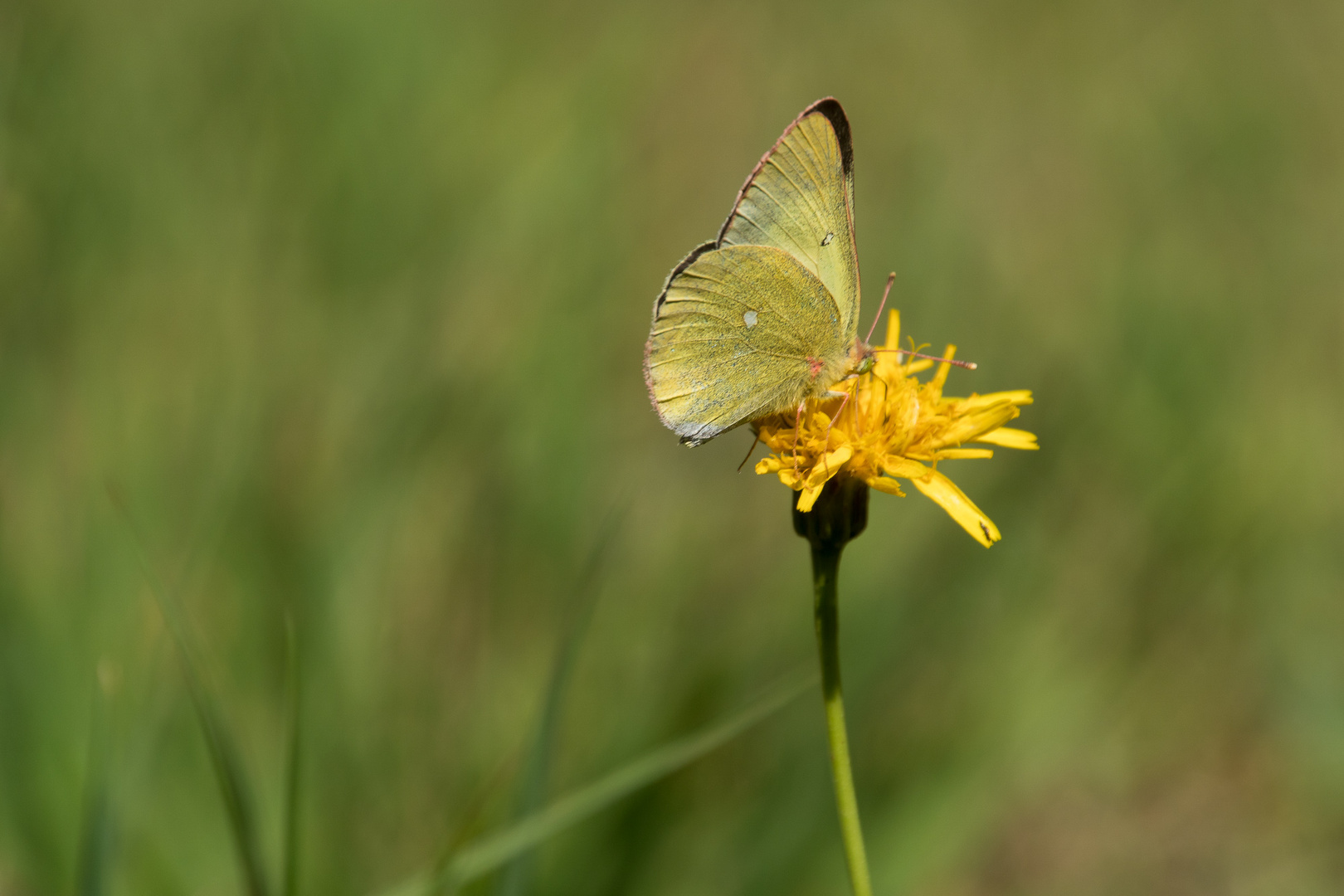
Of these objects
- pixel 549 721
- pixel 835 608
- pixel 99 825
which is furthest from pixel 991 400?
pixel 99 825

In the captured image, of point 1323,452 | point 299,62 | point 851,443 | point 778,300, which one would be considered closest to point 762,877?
point 851,443

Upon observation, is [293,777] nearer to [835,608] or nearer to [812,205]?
[835,608]

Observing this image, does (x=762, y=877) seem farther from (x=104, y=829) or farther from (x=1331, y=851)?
(x=1331, y=851)

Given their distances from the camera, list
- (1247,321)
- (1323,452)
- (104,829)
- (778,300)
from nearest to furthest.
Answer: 1. (104,829)
2. (778,300)
3. (1323,452)
4. (1247,321)

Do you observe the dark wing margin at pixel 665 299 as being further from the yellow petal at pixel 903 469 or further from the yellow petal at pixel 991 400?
the yellow petal at pixel 991 400

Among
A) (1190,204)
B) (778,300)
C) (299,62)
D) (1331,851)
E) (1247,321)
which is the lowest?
(1331,851)

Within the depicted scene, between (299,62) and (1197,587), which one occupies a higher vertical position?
(299,62)

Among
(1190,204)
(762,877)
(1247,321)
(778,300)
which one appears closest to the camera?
(778,300)

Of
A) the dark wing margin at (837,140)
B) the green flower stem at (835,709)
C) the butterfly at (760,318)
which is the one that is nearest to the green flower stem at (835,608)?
the green flower stem at (835,709)
